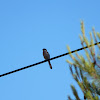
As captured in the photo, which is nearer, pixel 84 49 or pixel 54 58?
pixel 84 49

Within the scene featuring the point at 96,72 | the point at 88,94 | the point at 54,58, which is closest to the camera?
the point at 88,94

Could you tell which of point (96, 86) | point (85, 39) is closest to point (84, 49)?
point (85, 39)

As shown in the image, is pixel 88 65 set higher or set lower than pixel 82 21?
lower

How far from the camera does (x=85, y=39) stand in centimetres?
606

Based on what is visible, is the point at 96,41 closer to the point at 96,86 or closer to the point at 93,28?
the point at 93,28

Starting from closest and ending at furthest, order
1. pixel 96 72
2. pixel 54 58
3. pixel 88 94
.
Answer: pixel 88 94, pixel 96 72, pixel 54 58

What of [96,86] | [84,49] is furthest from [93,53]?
[96,86]

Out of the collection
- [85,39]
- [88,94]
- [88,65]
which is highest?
[85,39]

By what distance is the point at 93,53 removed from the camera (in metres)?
6.13

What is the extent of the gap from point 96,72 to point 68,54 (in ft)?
1.85

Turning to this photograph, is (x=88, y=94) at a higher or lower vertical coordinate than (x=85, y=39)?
lower

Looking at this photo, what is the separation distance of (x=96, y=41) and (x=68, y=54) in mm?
498

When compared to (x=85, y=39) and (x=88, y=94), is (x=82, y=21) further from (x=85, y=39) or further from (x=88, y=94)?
(x=88, y=94)

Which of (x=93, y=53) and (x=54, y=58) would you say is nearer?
(x=93, y=53)
